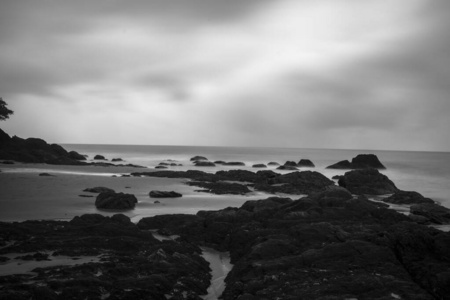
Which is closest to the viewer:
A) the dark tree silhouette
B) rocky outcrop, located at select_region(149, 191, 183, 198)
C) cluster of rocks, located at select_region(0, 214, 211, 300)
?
cluster of rocks, located at select_region(0, 214, 211, 300)

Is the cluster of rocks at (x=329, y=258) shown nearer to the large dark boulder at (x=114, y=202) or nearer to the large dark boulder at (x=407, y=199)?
the large dark boulder at (x=114, y=202)

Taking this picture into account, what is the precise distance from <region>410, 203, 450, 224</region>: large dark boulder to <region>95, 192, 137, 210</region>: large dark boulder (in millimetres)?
20115

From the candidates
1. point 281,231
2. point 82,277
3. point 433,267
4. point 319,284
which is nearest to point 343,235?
point 281,231

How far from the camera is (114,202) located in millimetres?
26125

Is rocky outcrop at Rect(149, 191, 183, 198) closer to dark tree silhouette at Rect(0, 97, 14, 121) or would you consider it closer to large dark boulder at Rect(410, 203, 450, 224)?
large dark boulder at Rect(410, 203, 450, 224)

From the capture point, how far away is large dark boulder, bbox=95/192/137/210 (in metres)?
26.0

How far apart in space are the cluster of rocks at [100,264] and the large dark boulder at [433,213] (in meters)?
17.2

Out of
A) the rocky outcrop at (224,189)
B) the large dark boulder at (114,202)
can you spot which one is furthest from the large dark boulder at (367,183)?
the large dark boulder at (114,202)

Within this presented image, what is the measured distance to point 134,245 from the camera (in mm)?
13969

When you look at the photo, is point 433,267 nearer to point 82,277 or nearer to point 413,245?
point 413,245

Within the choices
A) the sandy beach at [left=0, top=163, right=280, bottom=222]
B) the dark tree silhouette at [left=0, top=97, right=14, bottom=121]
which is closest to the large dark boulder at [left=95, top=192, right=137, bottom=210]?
the sandy beach at [left=0, top=163, right=280, bottom=222]

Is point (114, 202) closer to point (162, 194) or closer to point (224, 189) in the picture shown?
point (162, 194)

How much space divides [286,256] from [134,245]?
18.7 feet

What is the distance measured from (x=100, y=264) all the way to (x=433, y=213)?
2286 centimetres
